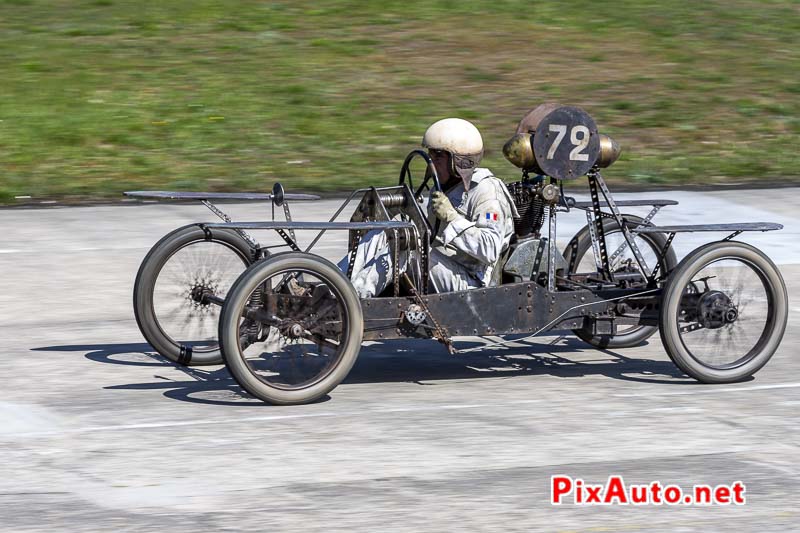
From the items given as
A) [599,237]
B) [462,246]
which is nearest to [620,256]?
[599,237]

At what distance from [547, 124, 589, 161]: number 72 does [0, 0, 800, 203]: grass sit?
701cm

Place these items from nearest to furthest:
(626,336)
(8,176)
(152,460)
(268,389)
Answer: (152,460) < (268,389) < (626,336) < (8,176)

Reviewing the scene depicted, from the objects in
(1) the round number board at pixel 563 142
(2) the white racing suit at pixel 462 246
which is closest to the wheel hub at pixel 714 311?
(1) the round number board at pixel 563 142

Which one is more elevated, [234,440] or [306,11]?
[306,11]

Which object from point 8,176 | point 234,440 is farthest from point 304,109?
point 234,440

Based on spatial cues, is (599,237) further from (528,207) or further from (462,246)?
(462,246)

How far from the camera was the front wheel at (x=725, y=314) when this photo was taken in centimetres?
791

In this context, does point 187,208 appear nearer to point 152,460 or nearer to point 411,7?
point 152,460

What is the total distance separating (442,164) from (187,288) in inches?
67.0

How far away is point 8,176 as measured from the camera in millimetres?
14953

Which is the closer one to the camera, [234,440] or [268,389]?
[234,440]

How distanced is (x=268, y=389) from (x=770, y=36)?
1690cm

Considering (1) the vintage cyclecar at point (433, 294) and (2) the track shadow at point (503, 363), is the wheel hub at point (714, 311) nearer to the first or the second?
(1) the vintage cyclecar at point (433, 294)

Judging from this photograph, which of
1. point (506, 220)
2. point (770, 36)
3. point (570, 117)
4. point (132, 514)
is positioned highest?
point (770, 36)
